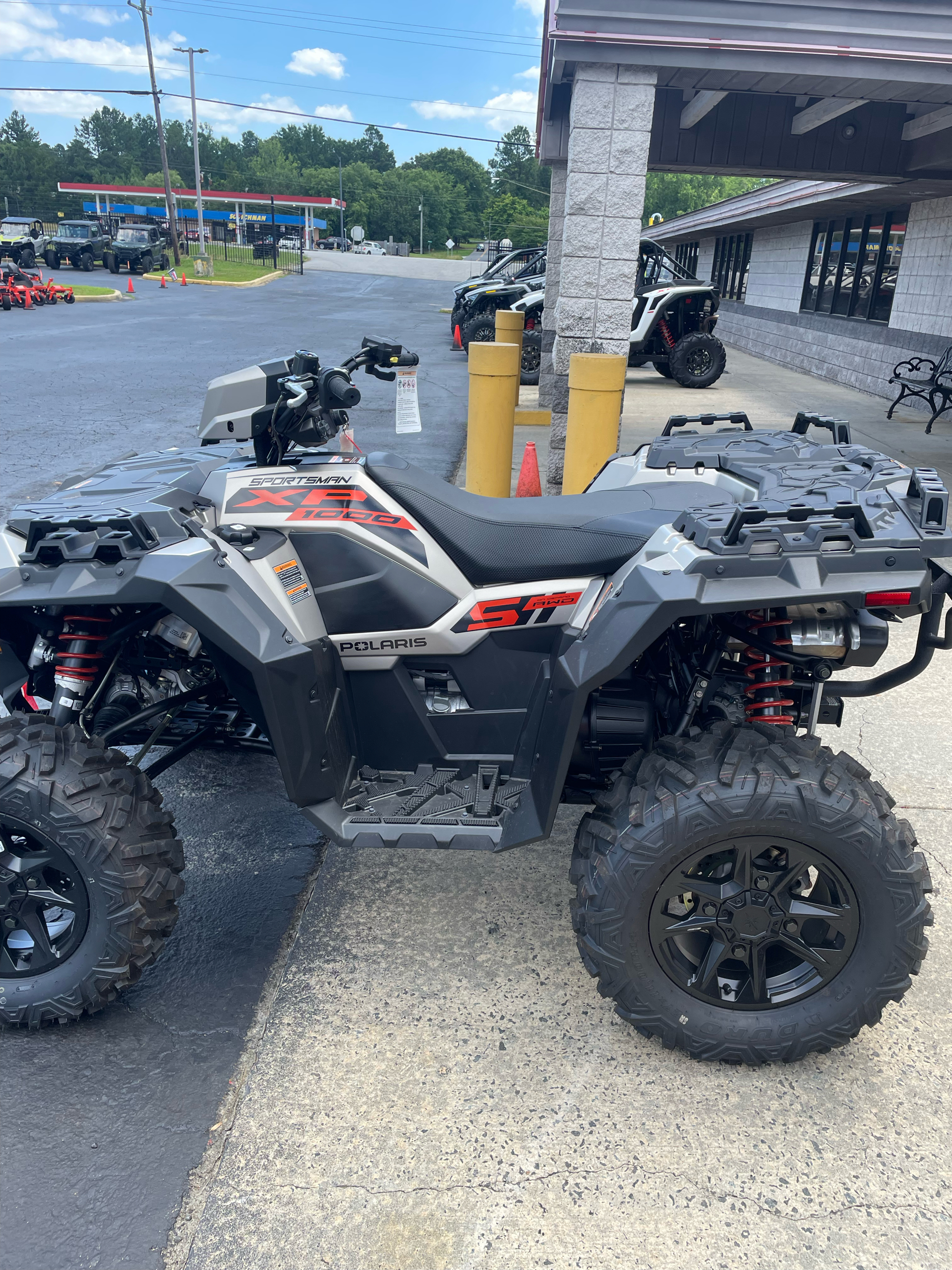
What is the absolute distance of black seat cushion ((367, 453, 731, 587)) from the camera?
2.64 m

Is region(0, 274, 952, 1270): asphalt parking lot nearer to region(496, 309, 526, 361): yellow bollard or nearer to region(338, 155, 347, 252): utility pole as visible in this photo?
region(496, 309, 526, 361): yellow bollard

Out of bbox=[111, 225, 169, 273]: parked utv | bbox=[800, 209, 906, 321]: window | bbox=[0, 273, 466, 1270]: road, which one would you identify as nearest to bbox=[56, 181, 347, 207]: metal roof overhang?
bbox=[111, 225, 169, 273]: parked utv

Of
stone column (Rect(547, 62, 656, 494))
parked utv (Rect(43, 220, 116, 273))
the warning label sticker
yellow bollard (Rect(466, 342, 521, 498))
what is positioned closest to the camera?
the warning label sticker

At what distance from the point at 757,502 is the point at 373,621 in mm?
1116

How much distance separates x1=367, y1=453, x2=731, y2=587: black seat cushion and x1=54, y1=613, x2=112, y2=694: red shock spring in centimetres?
91

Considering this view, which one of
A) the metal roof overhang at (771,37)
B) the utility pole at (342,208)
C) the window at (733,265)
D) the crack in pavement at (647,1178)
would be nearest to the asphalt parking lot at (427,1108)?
the crack in pavement at (647,1178)

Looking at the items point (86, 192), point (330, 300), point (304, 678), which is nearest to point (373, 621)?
point (304, 678)

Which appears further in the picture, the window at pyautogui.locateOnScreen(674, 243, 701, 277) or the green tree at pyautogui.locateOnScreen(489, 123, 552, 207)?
the green tree at pyautogui.locateOnScreen(489, 123, 552, 207)

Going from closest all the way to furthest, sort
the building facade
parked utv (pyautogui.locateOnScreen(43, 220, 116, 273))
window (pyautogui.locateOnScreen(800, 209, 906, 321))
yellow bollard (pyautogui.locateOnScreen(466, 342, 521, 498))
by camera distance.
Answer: yellow bollard (pyautogui.locateOnScreen(466, 342, 521, 498)), the building facade, window (pyautogui.locateOnScreen(800, 209, 906, 321)), parked utv (pyautogui.locateOnScreen(43, 220, 116, 273))

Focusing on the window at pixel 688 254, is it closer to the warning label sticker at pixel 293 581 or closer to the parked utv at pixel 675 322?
the parked utv at pixel 675 322

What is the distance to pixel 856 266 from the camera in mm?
16562

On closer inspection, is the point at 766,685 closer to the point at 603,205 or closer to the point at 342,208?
the point at 603,205

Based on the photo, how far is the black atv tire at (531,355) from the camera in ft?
46.4

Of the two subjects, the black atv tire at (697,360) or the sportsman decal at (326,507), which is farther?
the black atv tire at (697,360)
